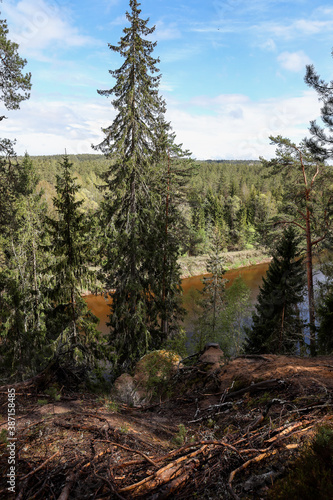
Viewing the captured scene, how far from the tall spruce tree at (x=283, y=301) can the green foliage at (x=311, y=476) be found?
1176cm

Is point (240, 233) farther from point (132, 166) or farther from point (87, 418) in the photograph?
point (87, 418)

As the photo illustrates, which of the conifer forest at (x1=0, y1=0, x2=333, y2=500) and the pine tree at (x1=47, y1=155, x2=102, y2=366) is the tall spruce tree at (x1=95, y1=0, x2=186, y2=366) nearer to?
the conifer forest at (x1=0, y1=0, x2=333, y2=500)

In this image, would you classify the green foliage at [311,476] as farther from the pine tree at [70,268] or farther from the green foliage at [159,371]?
the pine tree at [70,268]

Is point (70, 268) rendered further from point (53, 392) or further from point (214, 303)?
point (214, 303)

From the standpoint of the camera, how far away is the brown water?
2971cm

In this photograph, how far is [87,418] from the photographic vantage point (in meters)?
3.34

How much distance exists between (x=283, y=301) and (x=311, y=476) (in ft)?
41.7

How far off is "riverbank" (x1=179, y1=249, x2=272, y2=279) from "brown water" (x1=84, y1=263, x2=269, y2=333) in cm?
103

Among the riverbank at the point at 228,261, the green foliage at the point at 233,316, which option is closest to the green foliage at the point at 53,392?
the green foliage at the point at 233,316

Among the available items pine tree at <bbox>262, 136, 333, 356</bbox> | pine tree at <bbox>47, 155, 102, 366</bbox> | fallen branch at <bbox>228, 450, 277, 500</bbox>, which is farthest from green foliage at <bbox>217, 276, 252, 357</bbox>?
fallen branch at <bbox>228, 450, 277, 500</bbox>

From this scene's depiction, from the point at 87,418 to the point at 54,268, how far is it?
597cm

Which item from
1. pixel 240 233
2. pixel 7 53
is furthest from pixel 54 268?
pixel 240 233

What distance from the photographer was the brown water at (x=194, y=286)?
1170 inches

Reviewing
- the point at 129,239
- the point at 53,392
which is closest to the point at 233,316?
the point at 129,239
